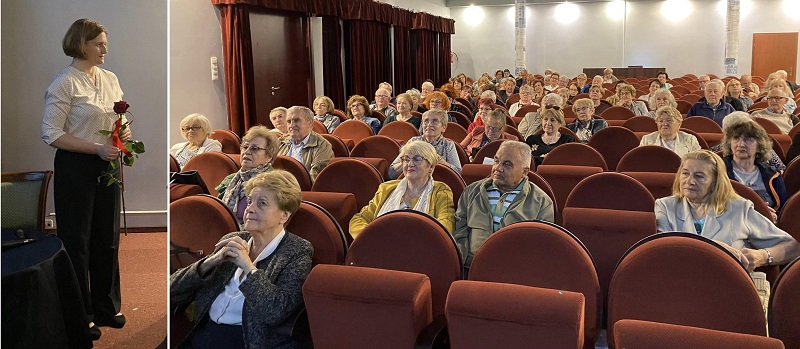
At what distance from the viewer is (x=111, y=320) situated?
1989 mm

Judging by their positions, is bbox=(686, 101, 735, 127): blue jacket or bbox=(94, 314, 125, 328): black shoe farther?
Answer: bbox=(686, 101, 735, 127): blue jacket

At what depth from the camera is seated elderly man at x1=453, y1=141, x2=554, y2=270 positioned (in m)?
3.34

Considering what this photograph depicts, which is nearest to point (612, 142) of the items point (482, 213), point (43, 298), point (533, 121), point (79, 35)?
point (533, 121)

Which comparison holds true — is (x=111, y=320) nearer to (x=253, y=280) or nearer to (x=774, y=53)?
(x=253, y=280)

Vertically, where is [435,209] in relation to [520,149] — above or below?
below

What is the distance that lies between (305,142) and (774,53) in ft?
69.1

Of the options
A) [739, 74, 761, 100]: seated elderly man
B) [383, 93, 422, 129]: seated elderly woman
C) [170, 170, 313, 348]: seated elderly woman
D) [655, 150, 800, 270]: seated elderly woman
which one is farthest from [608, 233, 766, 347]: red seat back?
[739, 74, 761, 100]: seated elderly man

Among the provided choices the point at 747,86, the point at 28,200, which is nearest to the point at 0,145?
the point at 28,200

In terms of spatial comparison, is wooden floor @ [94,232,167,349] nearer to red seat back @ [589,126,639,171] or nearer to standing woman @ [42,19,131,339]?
standing woman @ [42,19,131,339]

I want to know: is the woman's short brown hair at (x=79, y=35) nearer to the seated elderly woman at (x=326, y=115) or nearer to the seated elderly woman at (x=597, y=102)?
the seated elderly woman at (x=326, y=115)

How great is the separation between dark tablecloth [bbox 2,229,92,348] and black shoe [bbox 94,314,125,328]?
0.08m

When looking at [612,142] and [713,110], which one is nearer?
[612,142]

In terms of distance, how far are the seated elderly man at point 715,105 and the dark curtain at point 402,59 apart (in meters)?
9.30

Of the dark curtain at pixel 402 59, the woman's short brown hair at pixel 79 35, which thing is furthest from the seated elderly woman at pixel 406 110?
the dark curtain at pixel 402 59
